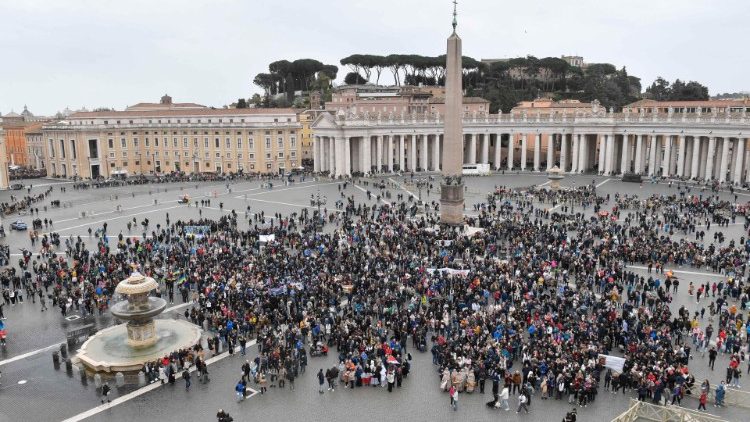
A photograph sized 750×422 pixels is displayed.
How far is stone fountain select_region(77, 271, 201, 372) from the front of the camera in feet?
62.5

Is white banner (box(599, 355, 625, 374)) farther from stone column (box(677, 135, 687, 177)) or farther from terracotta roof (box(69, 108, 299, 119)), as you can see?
terracotta roof (box(69, 108, 299, 119))

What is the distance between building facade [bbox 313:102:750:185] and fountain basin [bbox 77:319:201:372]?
5073 centimetres

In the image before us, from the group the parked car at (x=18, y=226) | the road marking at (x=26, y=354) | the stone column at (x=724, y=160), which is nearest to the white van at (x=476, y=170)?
the stone column at (x=724, y=160)

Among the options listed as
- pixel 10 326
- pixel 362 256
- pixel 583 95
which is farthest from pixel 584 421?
pixel 583 95

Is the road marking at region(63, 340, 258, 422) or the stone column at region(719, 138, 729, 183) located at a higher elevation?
the stone column at region(719, 138, 729, 183)

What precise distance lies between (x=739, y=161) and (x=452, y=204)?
34.2 metres

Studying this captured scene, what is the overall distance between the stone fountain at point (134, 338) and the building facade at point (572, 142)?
51.6 metres

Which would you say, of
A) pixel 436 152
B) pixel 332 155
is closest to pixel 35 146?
pixel 332 155

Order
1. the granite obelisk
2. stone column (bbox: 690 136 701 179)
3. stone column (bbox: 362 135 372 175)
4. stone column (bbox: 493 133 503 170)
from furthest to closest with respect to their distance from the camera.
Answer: stone column (bbox: 493 133 503 170) < stone column (bbox: 362 135 372 175) < stone column (bbox: 690 136 701 179) < the granite obelisk

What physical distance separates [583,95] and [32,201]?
8295 centimetres

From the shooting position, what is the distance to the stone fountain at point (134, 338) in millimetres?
19047

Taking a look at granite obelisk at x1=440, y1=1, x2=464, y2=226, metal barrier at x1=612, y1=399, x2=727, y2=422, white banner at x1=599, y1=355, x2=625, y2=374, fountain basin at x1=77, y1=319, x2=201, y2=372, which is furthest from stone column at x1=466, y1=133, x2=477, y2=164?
metal barrier at x1=612, y1=399, x2=727, y2=422

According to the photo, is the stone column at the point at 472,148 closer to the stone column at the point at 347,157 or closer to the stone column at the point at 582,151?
the stone column at the point at 582,151

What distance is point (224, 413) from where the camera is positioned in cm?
1505
